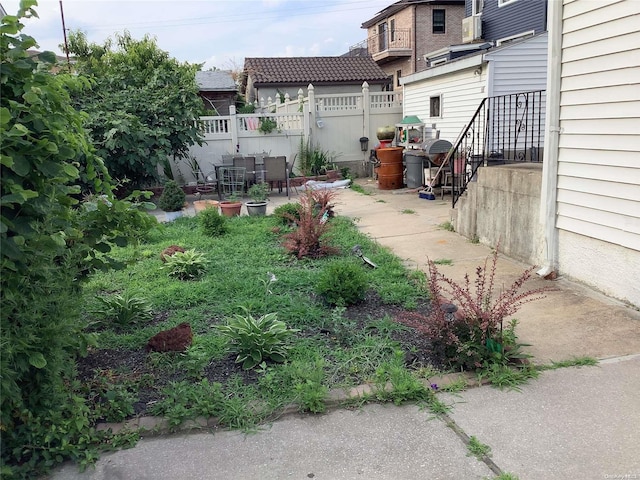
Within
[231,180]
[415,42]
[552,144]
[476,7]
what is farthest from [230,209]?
[415,42]

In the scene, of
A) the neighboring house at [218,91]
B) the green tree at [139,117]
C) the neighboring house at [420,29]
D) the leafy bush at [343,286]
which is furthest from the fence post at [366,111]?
the neighboring house at [420,29]

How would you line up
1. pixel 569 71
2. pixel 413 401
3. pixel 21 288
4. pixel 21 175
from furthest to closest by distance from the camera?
pixel 569 71
pixel 413 401
pixel 21 288
pixel 21 175

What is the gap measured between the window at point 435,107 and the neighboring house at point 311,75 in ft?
42.7

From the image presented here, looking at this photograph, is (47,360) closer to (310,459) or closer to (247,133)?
(310,459)

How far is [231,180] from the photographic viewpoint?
11805 millimetres

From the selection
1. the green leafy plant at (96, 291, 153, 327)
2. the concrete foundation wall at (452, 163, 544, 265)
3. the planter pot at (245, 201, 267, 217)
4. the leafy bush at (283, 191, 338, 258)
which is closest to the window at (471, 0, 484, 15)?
the planter pot at (245, 201, 267, 217)

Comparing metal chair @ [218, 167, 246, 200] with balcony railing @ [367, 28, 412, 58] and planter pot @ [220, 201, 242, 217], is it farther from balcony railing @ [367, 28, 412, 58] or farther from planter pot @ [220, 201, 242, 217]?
balcony railing @ [367, 28, 412, 58]

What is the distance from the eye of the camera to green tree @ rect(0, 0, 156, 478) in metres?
2.31

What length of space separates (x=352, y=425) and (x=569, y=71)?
385 centimetres

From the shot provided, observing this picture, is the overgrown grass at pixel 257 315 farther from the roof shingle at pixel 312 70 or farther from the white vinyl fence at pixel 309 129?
the roof shingle at pixel 312 70

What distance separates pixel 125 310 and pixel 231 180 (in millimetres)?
7880

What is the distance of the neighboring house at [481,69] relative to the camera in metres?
11.4

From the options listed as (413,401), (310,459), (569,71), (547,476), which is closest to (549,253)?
(569,71)

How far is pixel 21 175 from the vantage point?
89.6 inches
